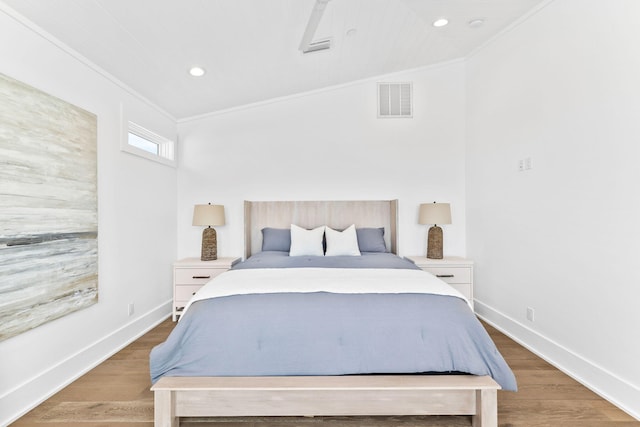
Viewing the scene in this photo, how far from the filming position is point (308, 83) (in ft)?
11.7

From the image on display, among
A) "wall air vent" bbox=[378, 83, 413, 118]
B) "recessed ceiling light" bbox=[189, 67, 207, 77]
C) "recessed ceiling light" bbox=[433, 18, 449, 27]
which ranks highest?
"recessed ceiling light" bbox=[433, 18, 449, 27]

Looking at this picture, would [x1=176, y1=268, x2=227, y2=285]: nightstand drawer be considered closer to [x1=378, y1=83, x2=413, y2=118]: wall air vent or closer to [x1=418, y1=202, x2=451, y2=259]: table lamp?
[x1=418, y1=202, x2=451, y2=259]: table lamp

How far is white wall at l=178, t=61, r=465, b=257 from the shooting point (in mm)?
3801

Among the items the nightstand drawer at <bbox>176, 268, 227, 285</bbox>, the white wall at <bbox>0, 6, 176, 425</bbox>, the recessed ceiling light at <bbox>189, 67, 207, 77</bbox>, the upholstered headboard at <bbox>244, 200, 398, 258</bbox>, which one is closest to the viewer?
the white wall at <bbox>0, 6, 176, 425</bbox>

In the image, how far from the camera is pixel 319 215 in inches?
147

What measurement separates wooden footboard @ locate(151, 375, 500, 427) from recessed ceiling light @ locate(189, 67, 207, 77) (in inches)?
96.1

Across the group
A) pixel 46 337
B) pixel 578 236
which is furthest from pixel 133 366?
pixel 578 236

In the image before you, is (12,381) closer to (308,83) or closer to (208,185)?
(208,185)

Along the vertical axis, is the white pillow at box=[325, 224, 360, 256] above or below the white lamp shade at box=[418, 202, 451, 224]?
below

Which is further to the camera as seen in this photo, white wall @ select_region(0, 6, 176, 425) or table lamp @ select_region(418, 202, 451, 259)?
table lamp @ select_region(418, 202, 451, 259)

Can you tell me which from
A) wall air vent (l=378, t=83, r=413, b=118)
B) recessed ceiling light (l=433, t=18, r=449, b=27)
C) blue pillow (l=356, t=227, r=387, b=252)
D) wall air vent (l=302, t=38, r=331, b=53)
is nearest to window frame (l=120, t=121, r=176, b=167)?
wall air vent (l=302, t=38, r=331, b=53)

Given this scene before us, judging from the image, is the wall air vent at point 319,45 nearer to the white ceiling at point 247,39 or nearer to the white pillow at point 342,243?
the white ceiling at point 247,39

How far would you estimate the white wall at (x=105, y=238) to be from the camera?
1.81 m

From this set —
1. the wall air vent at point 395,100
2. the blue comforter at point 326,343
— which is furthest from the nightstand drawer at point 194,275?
the wall air vent at point 395,100
